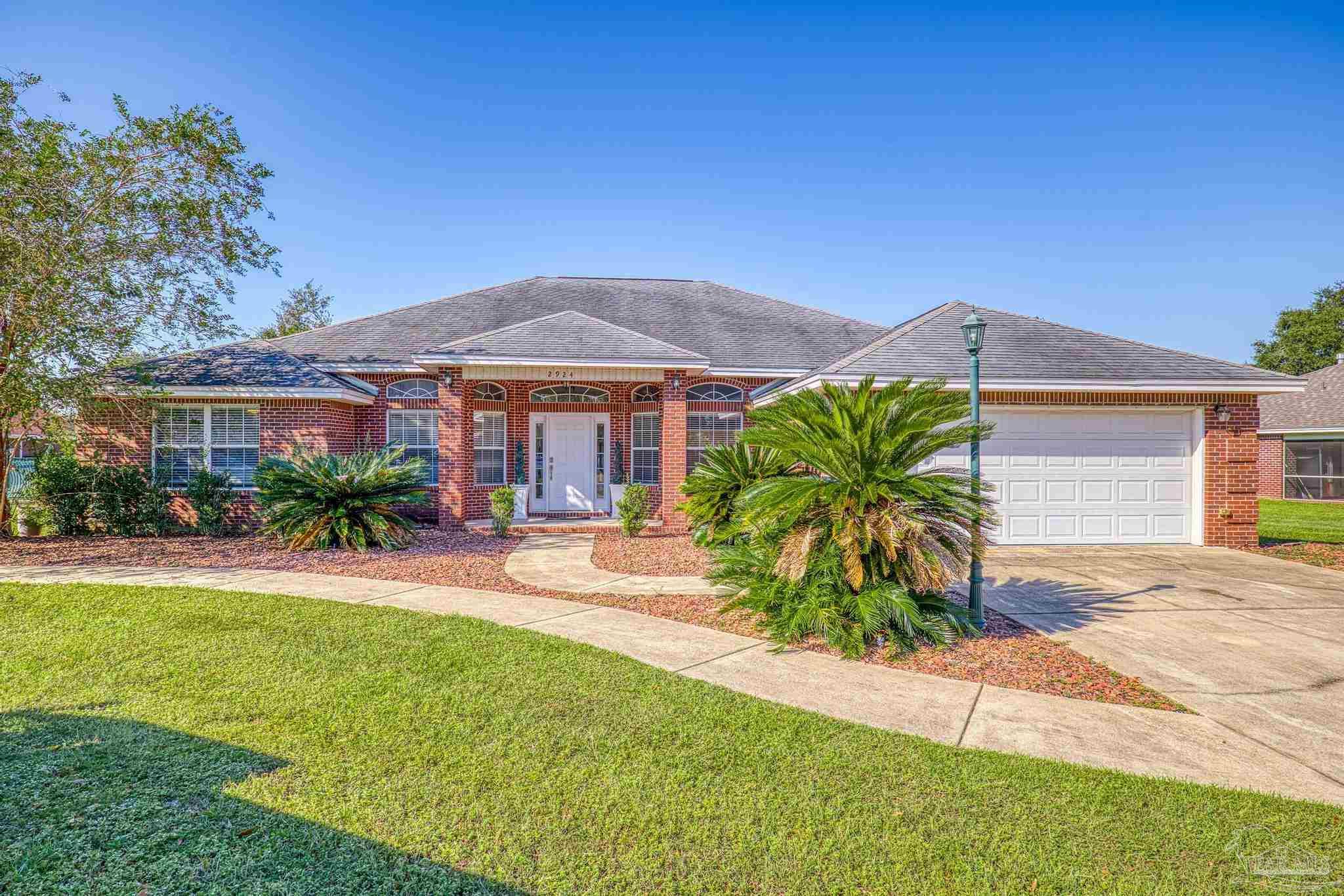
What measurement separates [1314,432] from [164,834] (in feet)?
99.2

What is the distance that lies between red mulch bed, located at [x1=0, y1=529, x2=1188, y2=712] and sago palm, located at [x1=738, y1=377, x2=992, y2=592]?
773mm

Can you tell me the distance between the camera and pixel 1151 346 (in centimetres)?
1222

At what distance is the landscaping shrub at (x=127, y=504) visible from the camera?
11898mm

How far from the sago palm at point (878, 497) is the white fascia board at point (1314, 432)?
21.9 metres

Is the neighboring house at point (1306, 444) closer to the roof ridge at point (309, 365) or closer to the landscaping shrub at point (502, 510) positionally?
the landscaping shrub at point (502, 510)

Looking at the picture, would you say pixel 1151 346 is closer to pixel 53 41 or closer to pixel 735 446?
pixel 735 446

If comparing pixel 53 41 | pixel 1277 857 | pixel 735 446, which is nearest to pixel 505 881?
pixel 1277 857

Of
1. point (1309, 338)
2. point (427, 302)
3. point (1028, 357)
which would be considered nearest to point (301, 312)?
point (427, 302)

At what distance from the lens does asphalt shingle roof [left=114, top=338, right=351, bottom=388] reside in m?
12.3

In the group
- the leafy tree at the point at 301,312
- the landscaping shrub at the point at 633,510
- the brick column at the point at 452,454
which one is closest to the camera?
the landscaping shrub at the point at 633,510

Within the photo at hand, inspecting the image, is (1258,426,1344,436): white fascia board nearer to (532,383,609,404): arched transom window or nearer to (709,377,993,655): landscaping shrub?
(532,383,609,404): arched transom window

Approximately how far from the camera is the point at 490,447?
14617mm

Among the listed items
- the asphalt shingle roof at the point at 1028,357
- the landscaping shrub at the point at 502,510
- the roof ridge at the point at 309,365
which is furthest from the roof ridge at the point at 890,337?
the roof ridge at the point at 309,365

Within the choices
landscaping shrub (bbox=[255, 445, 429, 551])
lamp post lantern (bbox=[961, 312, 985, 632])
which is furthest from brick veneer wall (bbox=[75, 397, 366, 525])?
lamp post lantern (bbox=[961, 312, 985, 632])
